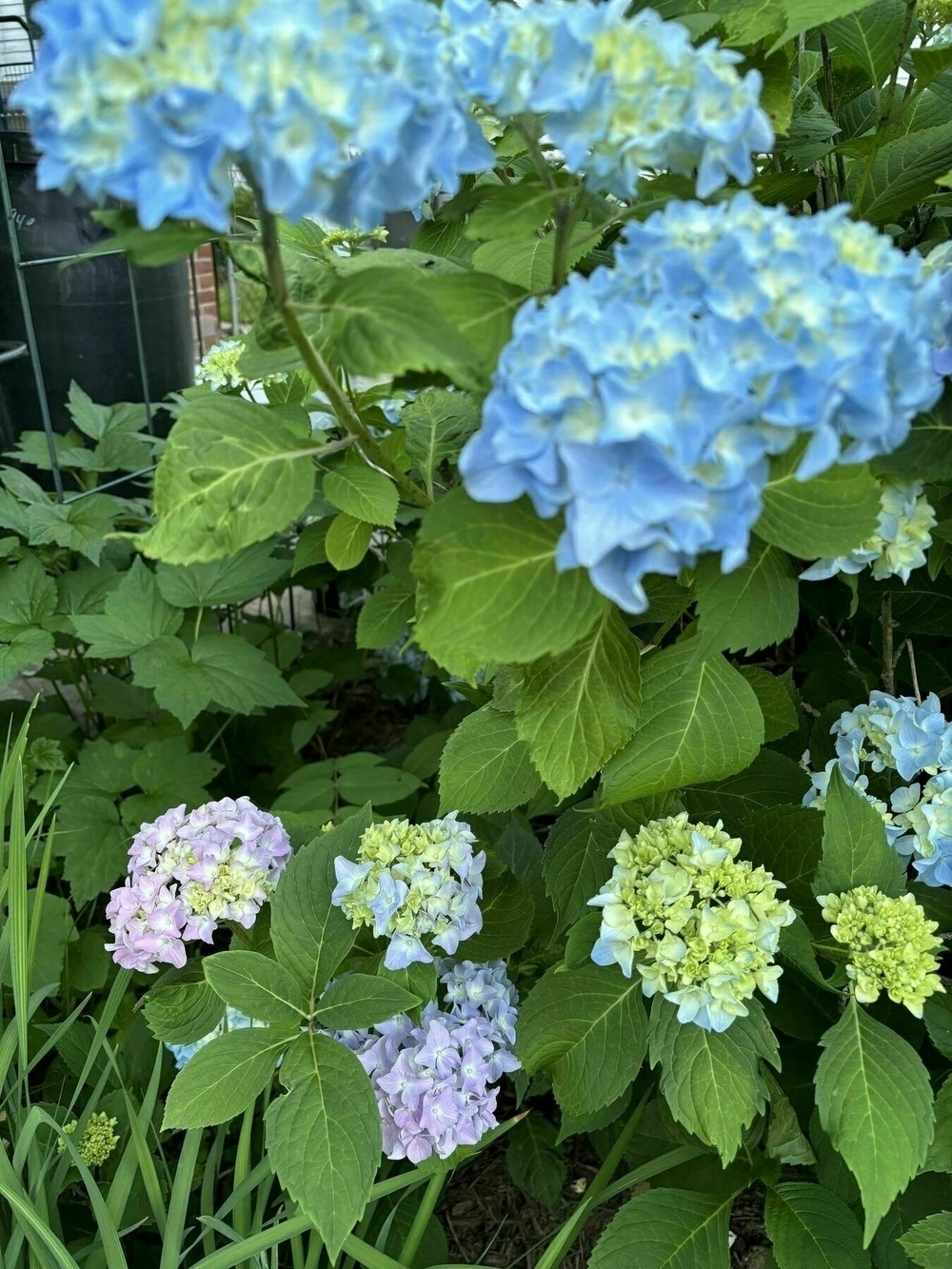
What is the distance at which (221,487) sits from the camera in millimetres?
609

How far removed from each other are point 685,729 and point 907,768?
0.98ft

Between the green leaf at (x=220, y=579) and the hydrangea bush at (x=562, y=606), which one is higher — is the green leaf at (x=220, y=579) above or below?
below

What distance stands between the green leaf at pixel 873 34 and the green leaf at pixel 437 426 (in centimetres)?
46

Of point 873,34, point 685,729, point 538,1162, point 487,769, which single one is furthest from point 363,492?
point 538,1162

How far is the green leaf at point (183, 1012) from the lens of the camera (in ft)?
3.32

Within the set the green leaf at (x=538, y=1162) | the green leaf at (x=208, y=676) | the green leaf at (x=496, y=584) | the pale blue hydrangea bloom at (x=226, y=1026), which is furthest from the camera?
the green leaf at (x=208, y=676)

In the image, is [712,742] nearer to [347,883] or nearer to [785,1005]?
[347,883]

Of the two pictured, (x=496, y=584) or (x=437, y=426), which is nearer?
(x=496, y=584)

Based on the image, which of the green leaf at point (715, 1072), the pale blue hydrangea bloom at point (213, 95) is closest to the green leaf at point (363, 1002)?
the green leaf at point (715, 1072)

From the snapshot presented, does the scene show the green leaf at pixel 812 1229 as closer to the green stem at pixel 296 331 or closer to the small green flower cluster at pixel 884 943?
the small green flower cluster at pixel 884 943

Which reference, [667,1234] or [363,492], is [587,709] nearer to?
[363,492]

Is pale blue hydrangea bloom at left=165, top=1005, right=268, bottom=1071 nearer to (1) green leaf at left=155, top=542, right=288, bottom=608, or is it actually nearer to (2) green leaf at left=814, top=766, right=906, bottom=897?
(2) green leaf at left=814, top=766, right=906, bottom=897

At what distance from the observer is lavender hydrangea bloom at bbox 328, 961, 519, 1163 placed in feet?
3.15

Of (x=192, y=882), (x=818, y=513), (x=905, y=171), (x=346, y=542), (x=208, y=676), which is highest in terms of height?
(x=905, y=171)
